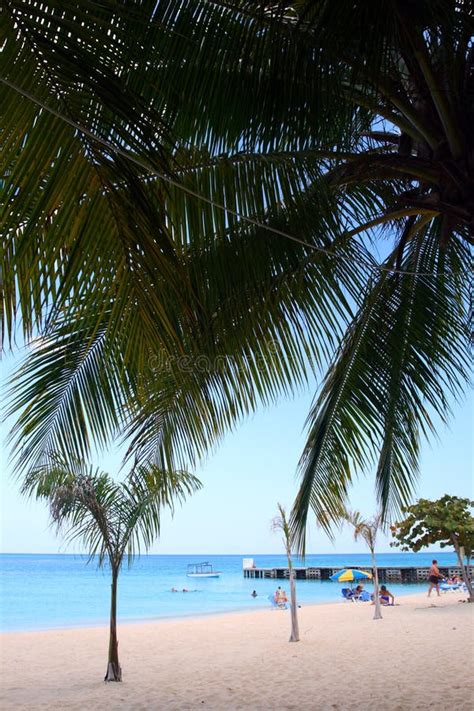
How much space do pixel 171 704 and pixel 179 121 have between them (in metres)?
6.67

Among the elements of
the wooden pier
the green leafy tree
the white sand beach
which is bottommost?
the white sand beach

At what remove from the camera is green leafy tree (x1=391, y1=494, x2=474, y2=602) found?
16423 millimetres

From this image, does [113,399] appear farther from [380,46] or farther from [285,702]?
[285,702]

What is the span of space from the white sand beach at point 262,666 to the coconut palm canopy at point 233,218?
354 centimetres

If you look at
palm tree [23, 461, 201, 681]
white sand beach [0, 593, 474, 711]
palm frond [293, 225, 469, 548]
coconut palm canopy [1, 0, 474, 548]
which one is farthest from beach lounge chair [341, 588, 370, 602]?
palm frond [293, 225, 469, 548]

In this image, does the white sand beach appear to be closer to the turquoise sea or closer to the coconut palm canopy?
the coconut palm canopy

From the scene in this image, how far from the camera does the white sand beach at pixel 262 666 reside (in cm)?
765

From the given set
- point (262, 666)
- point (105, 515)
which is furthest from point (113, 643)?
point (262, 666)

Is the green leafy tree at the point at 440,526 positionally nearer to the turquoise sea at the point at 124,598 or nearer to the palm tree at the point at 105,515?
the palm tree at the point at 105,515

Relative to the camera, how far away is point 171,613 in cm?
2708

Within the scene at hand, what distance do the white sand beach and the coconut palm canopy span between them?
3.54 meters

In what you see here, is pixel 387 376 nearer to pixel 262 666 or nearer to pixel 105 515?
pixel 105 515

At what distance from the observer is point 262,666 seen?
1045 cm

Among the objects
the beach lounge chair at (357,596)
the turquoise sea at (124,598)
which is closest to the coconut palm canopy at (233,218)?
the beach lounge chair at (357,596)
